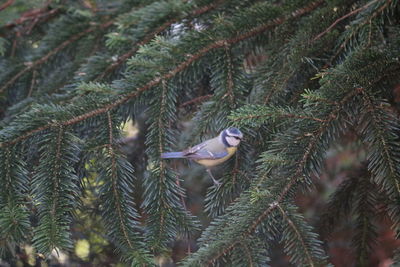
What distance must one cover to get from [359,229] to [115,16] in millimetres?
1555

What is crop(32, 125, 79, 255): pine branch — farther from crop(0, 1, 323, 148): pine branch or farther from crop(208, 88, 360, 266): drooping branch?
crop(208, 88, 360, 266): drooping branch

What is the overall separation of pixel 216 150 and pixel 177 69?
404 mm

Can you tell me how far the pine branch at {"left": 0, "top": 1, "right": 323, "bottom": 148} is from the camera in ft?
5.13

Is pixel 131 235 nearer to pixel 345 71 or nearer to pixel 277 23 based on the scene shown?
pixel 345 71

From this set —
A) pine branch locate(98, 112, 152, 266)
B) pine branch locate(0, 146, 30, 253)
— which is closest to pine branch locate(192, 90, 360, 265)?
pine branch locate(98, 112, 152, 266)

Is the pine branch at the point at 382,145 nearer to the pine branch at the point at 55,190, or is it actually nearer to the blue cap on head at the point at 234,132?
the blue cap on head at the point at 234,132

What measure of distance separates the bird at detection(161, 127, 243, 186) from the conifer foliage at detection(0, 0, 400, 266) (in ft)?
0.18

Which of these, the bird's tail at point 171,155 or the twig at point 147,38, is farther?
the twig at point 147,38

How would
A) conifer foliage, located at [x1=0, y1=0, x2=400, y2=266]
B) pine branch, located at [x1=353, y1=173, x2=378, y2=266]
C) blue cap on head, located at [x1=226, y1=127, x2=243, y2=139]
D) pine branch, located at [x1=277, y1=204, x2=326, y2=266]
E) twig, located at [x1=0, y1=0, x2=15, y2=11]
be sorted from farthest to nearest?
twig, located at [x1=0, y1=0, x2=15, y2=11], pine branch, located at [x1=353, y1=173, x2=378, y2=266], blue cap on head, located at [x1=226, y1=127, x2=243, y2=139], conifer foliage, located at [x1=0, y1=0, x2=400, y2=266], pine branch, located at [x1=277, y1=204, x2=326, y2=266]

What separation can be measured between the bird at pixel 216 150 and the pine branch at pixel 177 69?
290 millimetres

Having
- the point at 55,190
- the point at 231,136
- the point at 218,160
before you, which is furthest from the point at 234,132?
the point at 55,190

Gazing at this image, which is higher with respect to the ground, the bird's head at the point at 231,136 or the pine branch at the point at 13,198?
the pine branch at the point at 13,198

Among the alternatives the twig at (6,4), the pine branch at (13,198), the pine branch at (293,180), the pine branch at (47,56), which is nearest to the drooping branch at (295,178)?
the pine branch at (293,180)

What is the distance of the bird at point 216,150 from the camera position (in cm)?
155
